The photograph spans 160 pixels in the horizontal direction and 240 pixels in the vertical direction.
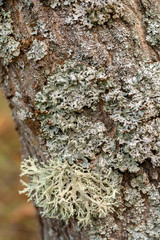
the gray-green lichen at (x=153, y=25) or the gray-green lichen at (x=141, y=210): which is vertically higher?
the gray-green lichen at (x=153, y=25)

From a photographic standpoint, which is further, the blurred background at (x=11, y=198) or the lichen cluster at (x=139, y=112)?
the blurred background at (x=11, y=198)

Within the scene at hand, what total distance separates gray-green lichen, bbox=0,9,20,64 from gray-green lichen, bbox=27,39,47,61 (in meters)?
0.06

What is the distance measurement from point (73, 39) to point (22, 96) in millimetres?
324

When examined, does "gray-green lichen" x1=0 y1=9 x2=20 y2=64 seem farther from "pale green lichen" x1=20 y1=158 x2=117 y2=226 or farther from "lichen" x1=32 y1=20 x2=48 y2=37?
"pale green lichen" x1=20 y1=158 x2=117 y2=226

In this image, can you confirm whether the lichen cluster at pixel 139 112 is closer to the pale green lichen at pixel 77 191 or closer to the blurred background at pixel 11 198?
the pale green lichen at pixel 77 191

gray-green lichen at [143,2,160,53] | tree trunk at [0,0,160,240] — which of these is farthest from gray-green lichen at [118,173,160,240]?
gray-green lichen at [143,2,160,53]

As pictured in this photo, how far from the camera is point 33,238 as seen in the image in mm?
2822

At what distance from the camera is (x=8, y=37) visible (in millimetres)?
1004

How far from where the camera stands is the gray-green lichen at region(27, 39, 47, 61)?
978 millimetres

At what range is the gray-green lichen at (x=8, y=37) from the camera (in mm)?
994

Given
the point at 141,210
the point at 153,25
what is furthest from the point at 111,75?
the point at 141,210

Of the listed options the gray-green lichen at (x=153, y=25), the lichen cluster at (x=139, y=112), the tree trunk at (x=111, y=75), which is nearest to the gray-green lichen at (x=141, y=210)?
the tree trunk at (x=111, y=75)

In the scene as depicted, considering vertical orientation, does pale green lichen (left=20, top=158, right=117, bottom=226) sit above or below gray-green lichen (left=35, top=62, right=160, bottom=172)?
below

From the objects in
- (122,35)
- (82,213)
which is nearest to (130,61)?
(122,35)
